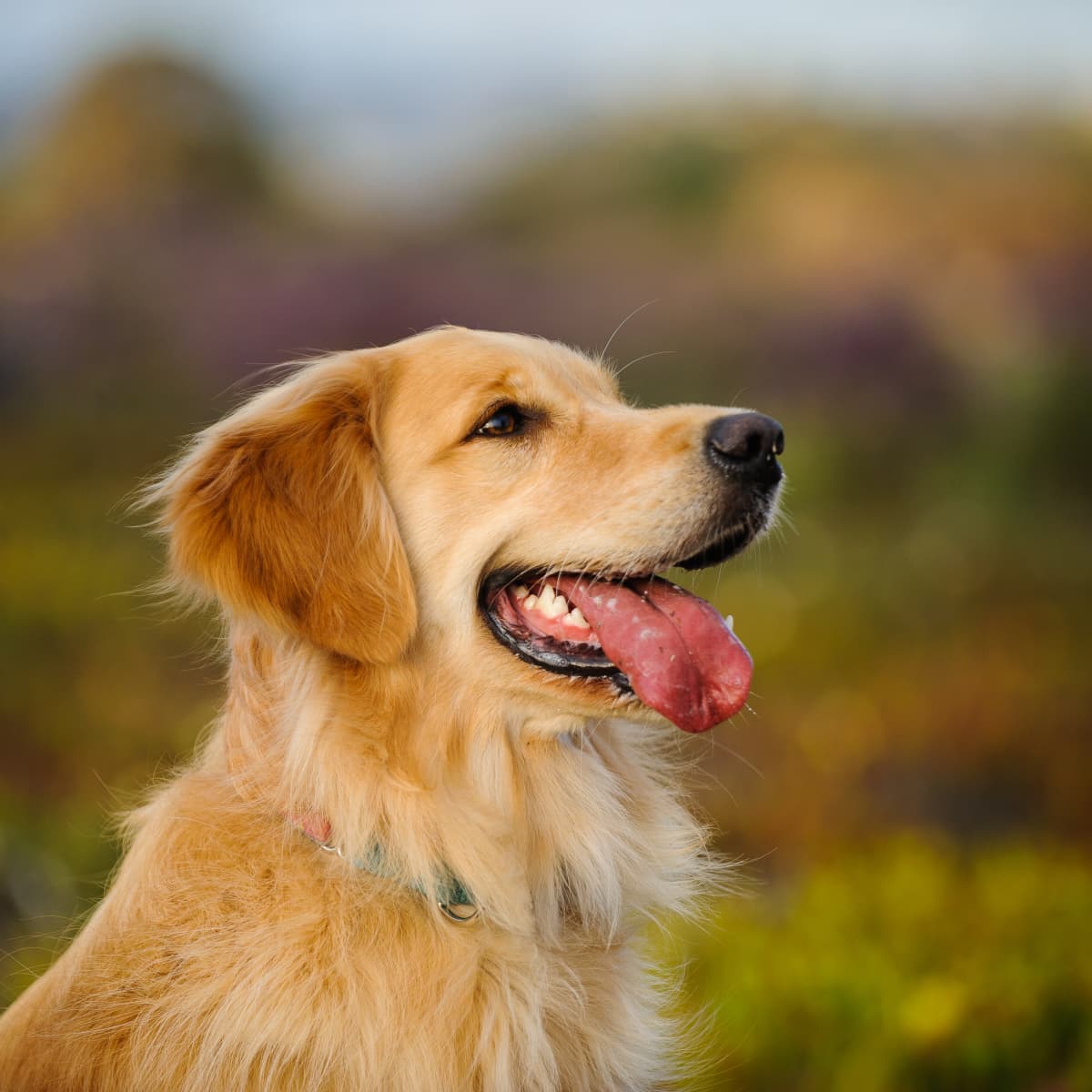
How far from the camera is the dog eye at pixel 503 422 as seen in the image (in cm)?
286

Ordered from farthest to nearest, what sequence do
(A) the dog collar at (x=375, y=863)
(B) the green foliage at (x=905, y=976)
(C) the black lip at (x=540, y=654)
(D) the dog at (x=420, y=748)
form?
(B) the green foliage at (x=905, y=976) → (C) the black lip at (x=540, y=654) → (A) the dog collar at (x=375, y=863) → (D) the dog at (x=420, y=748)

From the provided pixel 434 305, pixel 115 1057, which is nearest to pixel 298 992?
pixel 115 1057

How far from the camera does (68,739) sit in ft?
22.9

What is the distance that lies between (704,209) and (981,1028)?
13.3m

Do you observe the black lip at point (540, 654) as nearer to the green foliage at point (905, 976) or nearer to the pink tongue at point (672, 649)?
the pink tongue at point (672, 649)

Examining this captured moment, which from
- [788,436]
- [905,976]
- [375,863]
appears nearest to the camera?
[375,863]

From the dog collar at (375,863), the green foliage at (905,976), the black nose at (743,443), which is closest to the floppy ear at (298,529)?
the dog collar at (375,863)

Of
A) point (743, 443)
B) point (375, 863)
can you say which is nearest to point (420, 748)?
point (375, 863)

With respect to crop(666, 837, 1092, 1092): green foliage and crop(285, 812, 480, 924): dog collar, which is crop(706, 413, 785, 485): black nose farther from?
crop(666, 837, 1092, 1092): green foliage

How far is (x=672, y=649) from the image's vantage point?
266 centimetres

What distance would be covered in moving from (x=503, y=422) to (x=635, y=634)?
626 millimetres

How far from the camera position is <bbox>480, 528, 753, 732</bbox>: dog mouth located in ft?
8.63

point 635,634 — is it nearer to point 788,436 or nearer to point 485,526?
point 485,526

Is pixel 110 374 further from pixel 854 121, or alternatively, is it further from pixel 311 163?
pixel 854 121
